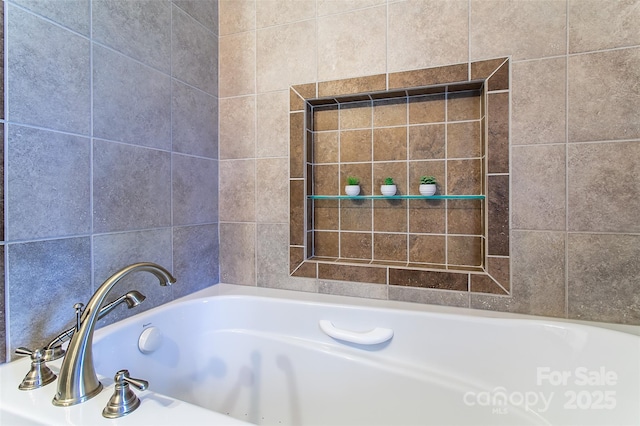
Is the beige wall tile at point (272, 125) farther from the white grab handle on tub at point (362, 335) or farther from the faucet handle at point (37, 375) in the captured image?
the faucet handle at point (37, 375)

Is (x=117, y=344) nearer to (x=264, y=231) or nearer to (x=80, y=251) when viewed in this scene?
(x=80, y=251)

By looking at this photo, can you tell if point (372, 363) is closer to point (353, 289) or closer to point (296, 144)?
point (353, 289)

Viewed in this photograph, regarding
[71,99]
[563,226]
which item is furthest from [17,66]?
[563,226]

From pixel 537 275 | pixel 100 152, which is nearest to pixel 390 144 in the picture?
pixel 537 275

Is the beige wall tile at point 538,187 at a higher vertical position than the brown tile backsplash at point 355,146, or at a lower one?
lower

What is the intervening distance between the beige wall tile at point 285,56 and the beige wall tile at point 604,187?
1150 mm

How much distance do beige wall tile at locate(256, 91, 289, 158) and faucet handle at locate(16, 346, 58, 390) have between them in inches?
44.4

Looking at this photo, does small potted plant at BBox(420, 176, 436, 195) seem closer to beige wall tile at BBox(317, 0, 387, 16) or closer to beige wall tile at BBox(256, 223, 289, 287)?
beige wall tile at BBox(256, 223, 289, 287)

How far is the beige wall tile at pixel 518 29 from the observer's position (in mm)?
1158

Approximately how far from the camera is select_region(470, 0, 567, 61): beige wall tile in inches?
45.6

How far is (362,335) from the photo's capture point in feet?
3.89

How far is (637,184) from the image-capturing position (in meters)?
1.08

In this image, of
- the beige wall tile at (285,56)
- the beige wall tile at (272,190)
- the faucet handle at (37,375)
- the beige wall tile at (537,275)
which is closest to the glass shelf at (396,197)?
the beige wall tile at (272,190)

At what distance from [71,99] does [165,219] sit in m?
0.55
